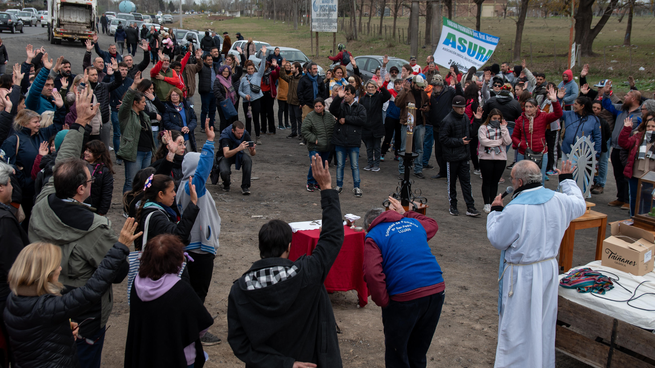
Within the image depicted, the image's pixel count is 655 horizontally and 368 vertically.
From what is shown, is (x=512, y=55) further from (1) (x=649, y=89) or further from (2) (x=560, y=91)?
(2) (x=560, y=91)

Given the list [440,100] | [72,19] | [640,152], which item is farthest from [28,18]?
[640,152]

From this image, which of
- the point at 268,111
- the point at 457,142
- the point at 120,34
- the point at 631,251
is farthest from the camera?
the point at 120,34

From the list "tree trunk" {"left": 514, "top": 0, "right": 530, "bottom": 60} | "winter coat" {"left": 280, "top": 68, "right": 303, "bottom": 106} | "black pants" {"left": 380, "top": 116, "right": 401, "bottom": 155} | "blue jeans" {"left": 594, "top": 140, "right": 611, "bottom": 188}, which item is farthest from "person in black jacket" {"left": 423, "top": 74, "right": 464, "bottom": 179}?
"tree trunk" {"left": 514, "top": 0, "right": 530, "bottom": 60}

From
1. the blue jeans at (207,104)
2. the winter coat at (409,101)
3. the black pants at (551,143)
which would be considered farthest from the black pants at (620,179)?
the blue jeans at (207,104)

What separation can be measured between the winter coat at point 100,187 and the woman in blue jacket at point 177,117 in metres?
2.85

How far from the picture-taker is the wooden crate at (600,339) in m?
3.99

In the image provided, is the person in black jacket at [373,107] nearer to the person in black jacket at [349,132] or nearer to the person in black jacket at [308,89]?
the person in black jacket at [349,132]

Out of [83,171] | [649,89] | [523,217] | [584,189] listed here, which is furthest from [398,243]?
[649,89]

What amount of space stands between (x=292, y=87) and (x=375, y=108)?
3388 mm

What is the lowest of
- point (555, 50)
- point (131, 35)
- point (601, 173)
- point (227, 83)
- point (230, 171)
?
point (230, 171)

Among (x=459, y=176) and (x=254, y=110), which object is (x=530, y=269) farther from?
(x=254, y=110)

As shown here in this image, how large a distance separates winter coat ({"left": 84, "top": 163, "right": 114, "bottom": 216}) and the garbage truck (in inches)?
1129

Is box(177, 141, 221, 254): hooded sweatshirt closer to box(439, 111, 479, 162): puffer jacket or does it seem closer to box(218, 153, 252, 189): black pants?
box(218, 153, 252, 189): black pants

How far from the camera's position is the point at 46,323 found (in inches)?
112
